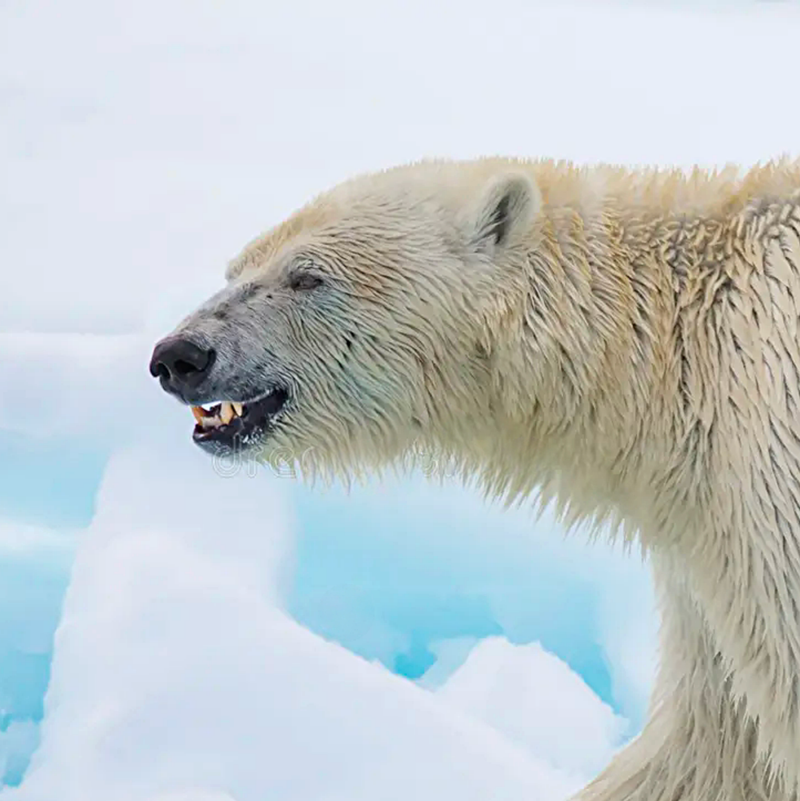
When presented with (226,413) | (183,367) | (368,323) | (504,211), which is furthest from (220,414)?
(504,211)

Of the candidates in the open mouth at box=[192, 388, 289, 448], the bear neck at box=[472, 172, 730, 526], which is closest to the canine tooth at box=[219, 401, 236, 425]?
the open mouth at box=[192, 388, 289, 448]

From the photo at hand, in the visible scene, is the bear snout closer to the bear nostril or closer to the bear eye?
the bear nostril

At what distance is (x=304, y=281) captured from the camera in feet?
5.21

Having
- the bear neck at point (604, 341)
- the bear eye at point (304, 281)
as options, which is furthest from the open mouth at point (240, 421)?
the bear neck at point (604, 341)

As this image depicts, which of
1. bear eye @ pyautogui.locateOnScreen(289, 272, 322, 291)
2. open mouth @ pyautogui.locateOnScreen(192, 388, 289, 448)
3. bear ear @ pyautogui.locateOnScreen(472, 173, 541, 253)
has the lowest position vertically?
open mouth @ pyautogui.locateOnScreen(192, 388, 289, 448)

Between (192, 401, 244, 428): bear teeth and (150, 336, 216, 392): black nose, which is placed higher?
(150, 336, 216, 392): black nose

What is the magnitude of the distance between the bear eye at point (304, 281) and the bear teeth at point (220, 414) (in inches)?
6.9

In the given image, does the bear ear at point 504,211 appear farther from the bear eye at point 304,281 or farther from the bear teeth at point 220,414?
the bear teeth at point 220,414

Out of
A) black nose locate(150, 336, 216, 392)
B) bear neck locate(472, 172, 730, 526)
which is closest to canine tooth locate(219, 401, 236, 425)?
black nose locate(150, 336, 216, 392)

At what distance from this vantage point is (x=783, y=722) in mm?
1492

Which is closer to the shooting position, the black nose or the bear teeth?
the black nose

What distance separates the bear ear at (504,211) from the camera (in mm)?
1521

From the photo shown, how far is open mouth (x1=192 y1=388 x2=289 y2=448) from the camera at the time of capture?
161 centimetres

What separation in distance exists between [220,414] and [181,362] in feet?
0.44
